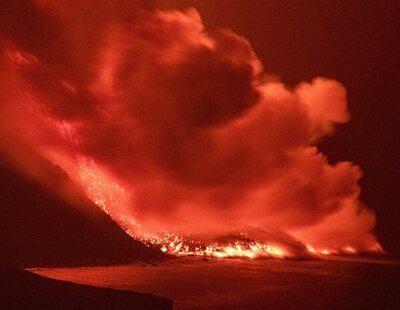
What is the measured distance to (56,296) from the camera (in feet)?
85.8

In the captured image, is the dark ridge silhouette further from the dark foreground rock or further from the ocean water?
the dark foreground rock

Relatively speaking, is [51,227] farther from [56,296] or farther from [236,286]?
[56,296]

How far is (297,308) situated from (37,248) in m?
24.7

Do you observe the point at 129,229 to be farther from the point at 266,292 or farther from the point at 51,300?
the point at 51,300

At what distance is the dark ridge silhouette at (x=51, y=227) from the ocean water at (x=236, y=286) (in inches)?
103

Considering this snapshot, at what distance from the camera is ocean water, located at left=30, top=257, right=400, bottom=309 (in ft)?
149

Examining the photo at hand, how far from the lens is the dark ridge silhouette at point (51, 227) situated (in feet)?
177

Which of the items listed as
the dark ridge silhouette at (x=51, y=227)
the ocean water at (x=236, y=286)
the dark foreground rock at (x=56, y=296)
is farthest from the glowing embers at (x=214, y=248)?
the dark foreground rock at (x=56, y=296)

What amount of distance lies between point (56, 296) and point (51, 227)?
33.1 meters

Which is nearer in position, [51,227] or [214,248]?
[51,227]

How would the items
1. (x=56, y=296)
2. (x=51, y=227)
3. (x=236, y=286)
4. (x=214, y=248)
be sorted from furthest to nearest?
(x=214, y=248)
(x=51, y=227)
(x=236, y=286)
(x=56, y=296)

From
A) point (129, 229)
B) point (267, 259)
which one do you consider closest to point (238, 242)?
point (267, 259)

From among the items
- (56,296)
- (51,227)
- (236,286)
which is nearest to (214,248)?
(236,286)

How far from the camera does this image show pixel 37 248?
56031 mm
